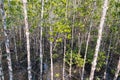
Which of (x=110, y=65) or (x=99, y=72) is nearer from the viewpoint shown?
(x=99, y=72)

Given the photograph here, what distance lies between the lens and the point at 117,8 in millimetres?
17859

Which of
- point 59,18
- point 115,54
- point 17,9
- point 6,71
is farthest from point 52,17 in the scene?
point 115,54

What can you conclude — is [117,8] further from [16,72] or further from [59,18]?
[16,72]

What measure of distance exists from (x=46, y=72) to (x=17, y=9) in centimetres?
733

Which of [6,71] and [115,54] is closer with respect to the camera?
[6,71]

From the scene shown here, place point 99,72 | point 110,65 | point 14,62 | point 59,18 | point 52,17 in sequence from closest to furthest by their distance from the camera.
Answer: point 52,17 → point 59,18 → point 99,72 → point 110,65 → point 14,62

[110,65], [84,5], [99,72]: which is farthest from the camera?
[110,65]

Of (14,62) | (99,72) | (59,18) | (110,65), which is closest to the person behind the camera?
(59,18)

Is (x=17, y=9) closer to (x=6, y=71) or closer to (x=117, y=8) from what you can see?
(x=6, y=71)

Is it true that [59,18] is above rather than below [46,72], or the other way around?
above

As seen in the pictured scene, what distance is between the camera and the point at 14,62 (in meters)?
21.3

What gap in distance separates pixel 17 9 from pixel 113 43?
1259 cm

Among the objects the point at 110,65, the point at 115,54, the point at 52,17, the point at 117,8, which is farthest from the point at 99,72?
the point at 52,17

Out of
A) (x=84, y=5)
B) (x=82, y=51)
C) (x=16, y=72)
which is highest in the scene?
(x=84, y=5)
